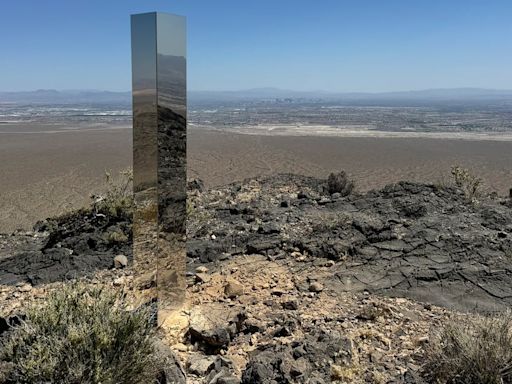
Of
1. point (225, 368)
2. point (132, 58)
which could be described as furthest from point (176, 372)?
Answer: point (132, 58)

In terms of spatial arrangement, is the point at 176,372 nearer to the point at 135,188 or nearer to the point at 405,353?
the point at 135,188

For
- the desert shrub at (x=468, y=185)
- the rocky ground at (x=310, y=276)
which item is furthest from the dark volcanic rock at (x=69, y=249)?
the desert shrub at (x=468, y=185)

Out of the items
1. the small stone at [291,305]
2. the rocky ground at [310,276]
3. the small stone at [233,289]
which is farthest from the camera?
the small stone at [233,289]

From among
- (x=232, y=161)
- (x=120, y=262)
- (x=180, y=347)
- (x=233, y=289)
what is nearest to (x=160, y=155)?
(x=180, y=347)

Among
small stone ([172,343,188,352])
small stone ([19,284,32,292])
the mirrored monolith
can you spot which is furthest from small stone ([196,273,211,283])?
small stone ([19,284,32,292])

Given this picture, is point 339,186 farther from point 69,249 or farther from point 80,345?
point 80,345

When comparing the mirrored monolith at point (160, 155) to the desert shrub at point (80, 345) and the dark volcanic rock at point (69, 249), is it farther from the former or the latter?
the dark volcanic rock at point (69, 249)
